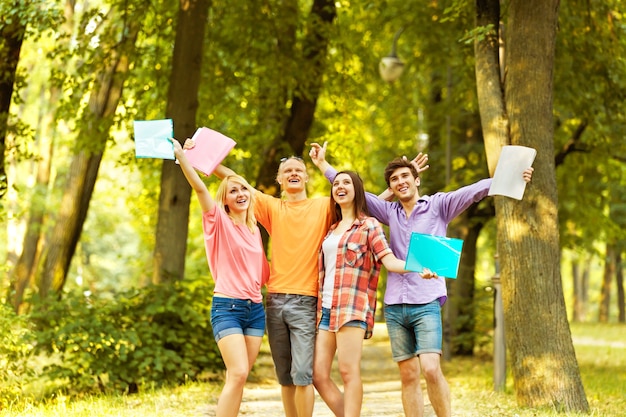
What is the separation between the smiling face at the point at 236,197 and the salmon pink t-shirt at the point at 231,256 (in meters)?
0.10

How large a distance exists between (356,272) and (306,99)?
28.1 ft

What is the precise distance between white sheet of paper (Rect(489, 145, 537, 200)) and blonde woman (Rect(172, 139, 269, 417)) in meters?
1.67

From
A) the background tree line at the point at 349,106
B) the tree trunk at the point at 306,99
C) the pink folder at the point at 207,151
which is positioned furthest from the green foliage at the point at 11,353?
the tree trunk at the point at 306,99

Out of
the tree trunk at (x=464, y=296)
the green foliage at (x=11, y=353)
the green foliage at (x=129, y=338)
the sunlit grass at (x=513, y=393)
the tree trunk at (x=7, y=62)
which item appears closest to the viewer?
the sunlit grass at (x=513, y=393)

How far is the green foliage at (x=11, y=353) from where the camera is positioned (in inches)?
331

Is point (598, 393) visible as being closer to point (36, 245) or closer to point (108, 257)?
point (36, 245)

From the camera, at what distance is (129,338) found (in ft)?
32.7

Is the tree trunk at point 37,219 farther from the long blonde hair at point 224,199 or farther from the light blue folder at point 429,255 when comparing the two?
the light blue folder at point 429,255

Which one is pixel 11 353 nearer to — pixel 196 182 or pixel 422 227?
pixel 196 182

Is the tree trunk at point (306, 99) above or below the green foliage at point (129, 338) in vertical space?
above

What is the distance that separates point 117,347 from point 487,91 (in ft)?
17.2

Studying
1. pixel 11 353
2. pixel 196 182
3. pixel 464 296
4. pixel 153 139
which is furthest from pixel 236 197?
pixel 464 296

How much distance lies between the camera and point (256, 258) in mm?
5781

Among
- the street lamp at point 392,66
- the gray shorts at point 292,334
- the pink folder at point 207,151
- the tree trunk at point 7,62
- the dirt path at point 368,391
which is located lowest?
the dirt path at point 368,391
